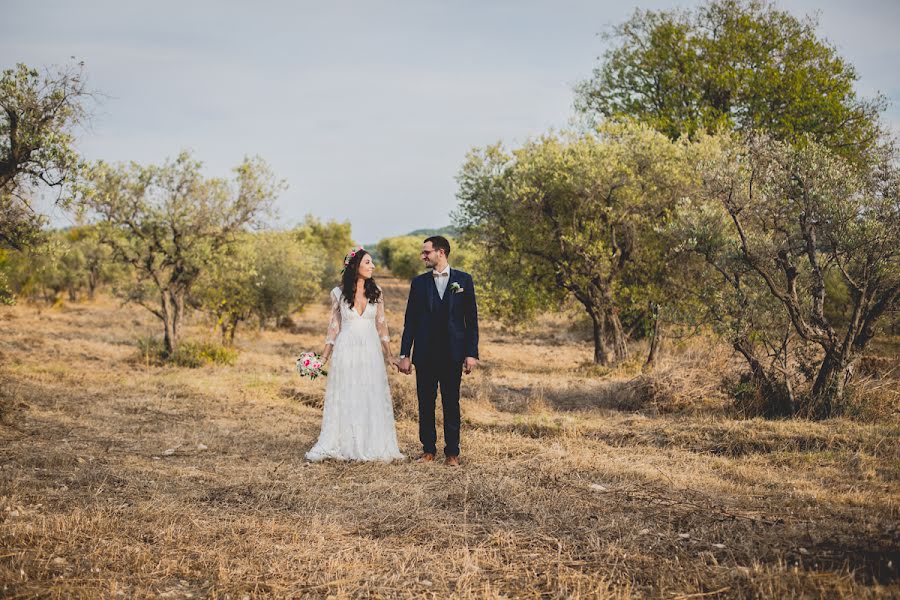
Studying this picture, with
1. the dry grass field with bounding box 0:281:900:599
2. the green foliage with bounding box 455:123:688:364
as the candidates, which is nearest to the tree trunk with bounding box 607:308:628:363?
the green foliage with bounding box 455:123:688:364

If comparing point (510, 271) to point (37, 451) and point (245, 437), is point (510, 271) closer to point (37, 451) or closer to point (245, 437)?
point (245, 437)

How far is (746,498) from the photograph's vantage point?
612cm

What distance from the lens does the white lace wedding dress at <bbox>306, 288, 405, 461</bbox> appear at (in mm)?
8336

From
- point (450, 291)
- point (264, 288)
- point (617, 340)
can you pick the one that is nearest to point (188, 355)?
point (264, 288)

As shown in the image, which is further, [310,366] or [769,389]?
[769,389]

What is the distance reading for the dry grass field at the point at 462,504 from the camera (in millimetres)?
4449

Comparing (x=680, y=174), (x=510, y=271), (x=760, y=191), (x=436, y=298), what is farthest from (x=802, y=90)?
(x=436, y=298)

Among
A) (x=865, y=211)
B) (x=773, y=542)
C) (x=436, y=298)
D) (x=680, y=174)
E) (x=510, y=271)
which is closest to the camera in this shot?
(x=773, y=542)

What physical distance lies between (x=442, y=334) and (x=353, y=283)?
1.44 metres

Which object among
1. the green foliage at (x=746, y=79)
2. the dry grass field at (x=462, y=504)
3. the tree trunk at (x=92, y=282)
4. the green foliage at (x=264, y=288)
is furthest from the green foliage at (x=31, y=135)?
the tree trunk at (x=92, y=282)

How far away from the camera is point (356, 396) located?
8.45 m

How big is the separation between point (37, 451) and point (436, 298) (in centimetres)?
520

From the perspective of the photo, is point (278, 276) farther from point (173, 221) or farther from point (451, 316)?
point (451, 316)

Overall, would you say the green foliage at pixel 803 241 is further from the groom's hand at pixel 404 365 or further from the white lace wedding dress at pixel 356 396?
the white lace wedding dress at pixel 356 396
